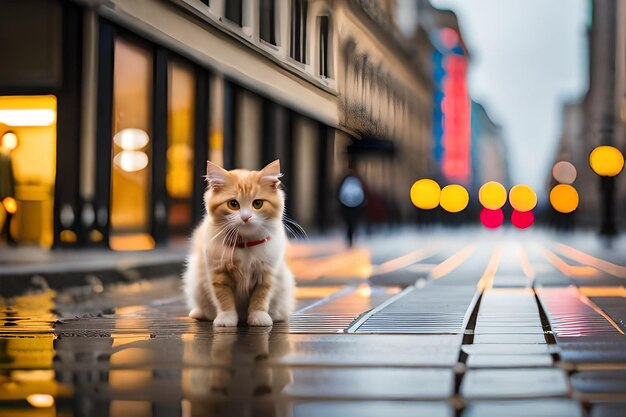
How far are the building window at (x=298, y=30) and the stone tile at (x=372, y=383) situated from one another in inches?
84.8

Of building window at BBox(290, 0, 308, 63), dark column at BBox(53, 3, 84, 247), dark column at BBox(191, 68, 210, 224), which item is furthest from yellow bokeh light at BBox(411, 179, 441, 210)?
building window at BBox(290, 0, 308, 63)

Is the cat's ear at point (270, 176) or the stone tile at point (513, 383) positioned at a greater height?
the cat's ear at point (270, 176)

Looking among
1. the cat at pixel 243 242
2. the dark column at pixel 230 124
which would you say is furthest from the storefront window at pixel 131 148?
the cat at pixel 243 242

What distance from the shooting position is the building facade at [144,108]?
7254 mm

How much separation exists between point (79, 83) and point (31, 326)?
9.50 m

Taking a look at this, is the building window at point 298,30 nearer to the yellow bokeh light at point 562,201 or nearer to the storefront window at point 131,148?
the storefront window at point 131,148

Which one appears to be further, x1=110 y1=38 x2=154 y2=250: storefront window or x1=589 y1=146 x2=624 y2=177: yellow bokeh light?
x1=589 y1=146 x2=624 y2=177: yellow bokeh light

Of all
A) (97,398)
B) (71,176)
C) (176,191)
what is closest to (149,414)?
(97,398)

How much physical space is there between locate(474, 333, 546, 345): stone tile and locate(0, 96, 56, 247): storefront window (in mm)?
10897

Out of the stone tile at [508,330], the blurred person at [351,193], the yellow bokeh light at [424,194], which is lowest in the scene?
the stone tile at [508,330]

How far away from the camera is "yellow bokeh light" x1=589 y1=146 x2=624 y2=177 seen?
23359mm

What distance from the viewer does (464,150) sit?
161125 mm

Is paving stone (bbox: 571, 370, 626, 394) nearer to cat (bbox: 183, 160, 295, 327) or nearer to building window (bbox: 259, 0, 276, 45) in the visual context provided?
cat (bbox: 183, 160, 295, 327)

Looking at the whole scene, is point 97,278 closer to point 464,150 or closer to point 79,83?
point 79,83
